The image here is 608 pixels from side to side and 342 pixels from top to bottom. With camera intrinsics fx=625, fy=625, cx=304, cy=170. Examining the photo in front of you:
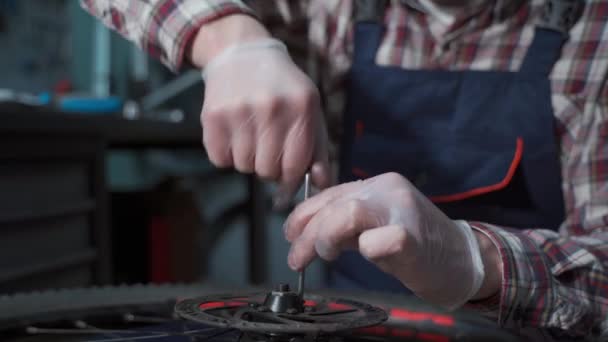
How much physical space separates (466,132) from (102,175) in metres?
0.86

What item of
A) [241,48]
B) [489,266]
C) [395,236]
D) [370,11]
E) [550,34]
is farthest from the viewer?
[370,11]

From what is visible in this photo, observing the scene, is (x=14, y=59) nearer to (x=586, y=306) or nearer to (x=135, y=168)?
(x=135, y=168)

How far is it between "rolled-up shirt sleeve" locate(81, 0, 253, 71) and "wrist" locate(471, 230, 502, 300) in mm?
457

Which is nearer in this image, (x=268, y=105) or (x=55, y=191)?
(x=268, y=105)

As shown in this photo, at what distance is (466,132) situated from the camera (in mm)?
1167

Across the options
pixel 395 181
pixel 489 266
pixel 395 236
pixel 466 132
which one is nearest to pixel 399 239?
pixel 395 236

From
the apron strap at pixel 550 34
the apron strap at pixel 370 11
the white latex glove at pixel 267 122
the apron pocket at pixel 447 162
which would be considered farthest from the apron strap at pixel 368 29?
the white latex glove at pixel 267 122

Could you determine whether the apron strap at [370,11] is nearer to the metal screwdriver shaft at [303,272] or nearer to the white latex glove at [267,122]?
the white latex glove at [267,122]

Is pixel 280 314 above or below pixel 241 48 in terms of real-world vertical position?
below

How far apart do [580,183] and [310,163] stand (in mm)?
544

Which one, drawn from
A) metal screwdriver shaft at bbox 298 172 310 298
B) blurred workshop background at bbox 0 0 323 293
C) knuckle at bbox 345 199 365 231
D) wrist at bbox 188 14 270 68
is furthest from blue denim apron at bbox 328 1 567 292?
knuckle at bbox 345 199 365 231

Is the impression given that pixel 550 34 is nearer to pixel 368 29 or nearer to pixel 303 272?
pixel 368 29

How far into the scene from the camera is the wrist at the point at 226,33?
0.88m

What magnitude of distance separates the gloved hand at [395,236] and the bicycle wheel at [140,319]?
2.9 inches
